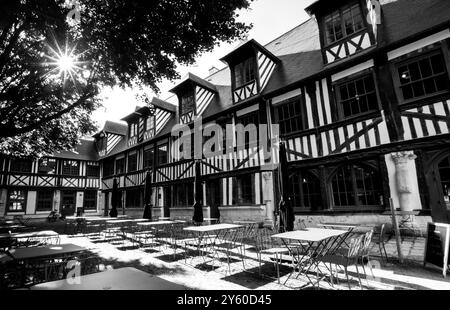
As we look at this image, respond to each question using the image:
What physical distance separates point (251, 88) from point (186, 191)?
701 centimetres

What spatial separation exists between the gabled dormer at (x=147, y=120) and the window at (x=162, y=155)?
1.31 metres

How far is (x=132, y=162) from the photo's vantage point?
19.0 m

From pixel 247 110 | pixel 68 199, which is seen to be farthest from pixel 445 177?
pixel 68 199

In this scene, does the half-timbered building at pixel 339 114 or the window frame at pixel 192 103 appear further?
the window frame at pixel 192 103

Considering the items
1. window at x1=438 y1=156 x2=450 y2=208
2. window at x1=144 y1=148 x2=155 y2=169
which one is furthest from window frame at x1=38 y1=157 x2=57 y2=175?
window at x1=438 y1=156 x2=450 y2=208

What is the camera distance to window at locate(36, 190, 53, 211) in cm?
2034

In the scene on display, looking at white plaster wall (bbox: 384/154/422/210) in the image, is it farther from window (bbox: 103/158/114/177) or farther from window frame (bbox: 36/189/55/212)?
window frame (bbox: 36/189/55/212)

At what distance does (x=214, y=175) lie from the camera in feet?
38.3

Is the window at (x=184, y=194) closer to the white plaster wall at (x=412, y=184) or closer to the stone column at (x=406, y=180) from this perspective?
the white plaster wall at (x=412, y=184)

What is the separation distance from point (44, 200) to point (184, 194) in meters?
14.8

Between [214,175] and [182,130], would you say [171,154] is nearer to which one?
[182,130]

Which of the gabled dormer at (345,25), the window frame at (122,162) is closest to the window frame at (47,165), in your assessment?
the window frame at (122,162)

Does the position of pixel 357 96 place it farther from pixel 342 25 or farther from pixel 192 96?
pixel 192 96

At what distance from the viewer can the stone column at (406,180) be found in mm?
6531
